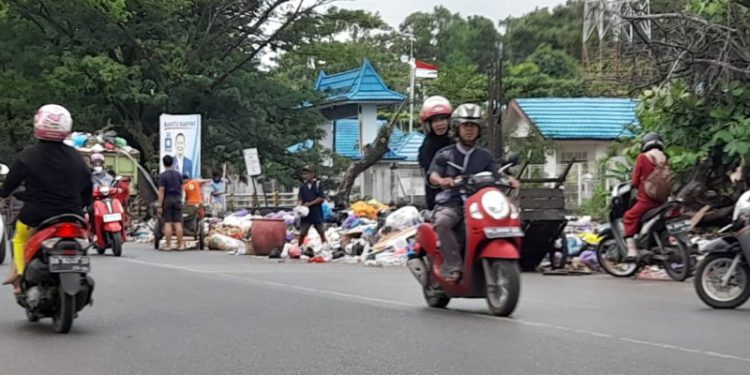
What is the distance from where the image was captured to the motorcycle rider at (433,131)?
10.8m

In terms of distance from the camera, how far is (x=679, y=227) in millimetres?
14031

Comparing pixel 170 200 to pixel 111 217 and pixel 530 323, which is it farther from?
pixel 530 323

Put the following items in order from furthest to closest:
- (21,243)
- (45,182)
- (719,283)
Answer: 1. (719,283)
2. (21,243)
3. (45,182)

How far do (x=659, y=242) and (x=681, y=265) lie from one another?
1.36 ft

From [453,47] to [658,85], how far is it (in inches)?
2572

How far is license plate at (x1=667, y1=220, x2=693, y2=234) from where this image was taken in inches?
551

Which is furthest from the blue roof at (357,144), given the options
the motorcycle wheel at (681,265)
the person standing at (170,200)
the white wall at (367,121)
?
the motorcycle wheel at (681,265)

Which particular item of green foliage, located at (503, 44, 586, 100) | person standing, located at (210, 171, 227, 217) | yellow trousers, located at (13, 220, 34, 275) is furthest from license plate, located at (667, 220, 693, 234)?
green foliage, located at (503, 44, 586, 100)

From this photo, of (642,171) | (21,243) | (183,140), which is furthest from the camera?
(183,140)

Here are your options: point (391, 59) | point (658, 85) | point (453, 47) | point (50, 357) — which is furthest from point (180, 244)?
point (453, 47)

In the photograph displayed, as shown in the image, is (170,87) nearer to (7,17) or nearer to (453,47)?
(7,17)

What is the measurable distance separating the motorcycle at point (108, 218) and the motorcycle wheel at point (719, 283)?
1151cm

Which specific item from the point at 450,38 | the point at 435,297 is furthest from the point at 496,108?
the point at 450,38

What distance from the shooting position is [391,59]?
76312 mm
